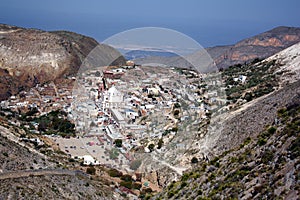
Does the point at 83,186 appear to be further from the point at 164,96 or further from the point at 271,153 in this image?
the point at 164,96

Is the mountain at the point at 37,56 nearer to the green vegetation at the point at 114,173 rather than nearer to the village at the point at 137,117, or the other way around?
the village at the point at 137,117

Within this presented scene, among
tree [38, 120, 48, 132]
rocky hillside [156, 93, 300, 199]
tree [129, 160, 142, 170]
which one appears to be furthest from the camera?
tree [38, 120, 48, 132]

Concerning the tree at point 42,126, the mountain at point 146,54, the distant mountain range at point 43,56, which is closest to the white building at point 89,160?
the mountain at point 146,54

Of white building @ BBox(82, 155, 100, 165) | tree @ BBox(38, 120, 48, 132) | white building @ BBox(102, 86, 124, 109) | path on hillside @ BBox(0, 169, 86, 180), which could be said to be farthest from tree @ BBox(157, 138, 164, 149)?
tree @ BBox(38, 120, 48, 132)

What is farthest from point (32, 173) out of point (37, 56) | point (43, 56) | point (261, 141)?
point (43, 56)

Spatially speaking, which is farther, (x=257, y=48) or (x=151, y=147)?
(x=257, y=48)

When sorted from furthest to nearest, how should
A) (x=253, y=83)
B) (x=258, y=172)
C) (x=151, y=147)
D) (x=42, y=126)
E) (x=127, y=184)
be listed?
(x=42, y=126) < (x=253, y=83) < (x=151, y=147) < (x=127, y=184) < (x=258, y=172)

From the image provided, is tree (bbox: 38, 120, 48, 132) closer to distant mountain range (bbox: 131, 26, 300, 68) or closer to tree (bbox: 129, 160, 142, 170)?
tree (bbox: 129, 160, 142, 170)

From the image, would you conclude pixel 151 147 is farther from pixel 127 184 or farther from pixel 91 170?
pixel 91 170
